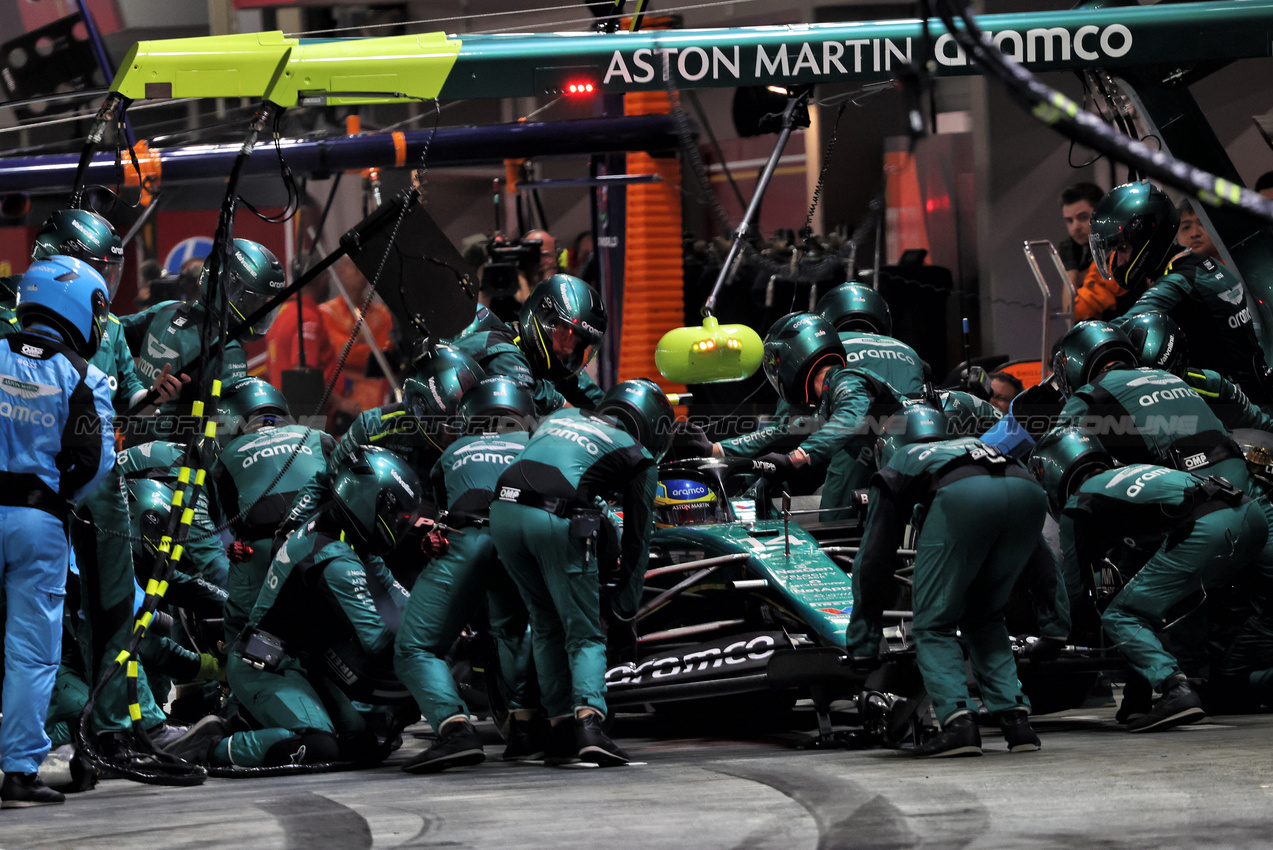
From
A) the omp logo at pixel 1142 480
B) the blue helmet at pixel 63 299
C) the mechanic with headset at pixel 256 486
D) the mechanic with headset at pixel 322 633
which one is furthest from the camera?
the mechanic with headset at pixel 256 486

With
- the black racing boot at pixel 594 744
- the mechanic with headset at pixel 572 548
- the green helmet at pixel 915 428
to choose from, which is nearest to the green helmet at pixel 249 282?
the mechanic with headset at pixel 572 548

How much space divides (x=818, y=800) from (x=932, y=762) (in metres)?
0.97

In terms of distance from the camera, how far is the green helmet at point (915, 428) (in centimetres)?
681

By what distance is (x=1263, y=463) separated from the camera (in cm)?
808

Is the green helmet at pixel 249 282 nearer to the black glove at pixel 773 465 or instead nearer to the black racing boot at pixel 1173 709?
the black glove at pixel 773 465

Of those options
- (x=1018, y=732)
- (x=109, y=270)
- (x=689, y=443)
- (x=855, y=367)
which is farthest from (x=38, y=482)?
(x=855, y=367)

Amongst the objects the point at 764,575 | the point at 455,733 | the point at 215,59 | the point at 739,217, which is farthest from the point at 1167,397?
the point at 739,217

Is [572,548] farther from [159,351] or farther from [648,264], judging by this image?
[648,264]

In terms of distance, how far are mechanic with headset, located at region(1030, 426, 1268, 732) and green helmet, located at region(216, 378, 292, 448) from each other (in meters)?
4.40

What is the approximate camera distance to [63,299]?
631 centimetres

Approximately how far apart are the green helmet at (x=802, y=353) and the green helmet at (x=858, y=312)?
2.40ft

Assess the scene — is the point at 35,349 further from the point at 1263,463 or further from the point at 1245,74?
the point at 1245,74

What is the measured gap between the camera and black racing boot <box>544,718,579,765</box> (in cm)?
680

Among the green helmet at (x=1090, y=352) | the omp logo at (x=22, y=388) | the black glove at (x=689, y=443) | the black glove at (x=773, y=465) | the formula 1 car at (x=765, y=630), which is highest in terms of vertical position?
the green helmet at (x=1090, y=352)
